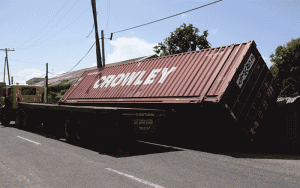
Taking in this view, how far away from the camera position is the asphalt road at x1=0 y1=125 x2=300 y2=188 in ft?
16.7

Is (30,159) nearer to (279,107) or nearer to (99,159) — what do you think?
(99,159)

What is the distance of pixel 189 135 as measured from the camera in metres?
10.4

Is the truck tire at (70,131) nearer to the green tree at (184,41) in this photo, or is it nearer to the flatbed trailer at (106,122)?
the flatbed trailer at (106,122)

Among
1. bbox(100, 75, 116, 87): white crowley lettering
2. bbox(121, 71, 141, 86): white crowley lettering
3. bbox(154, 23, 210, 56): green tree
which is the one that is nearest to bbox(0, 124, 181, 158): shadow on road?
bbox(121, 71, 141, 86): white crowley lettering

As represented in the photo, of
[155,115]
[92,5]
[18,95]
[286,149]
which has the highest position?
[92,5]

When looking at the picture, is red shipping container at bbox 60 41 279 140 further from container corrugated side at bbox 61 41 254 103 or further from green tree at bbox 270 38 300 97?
green tree at bbox 270 38 300 97

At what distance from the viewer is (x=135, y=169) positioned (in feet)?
20.0

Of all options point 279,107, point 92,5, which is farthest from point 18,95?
point 279,107

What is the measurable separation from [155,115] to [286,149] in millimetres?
5557

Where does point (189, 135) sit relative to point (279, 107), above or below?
below

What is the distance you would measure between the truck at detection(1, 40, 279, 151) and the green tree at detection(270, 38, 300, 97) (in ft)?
102

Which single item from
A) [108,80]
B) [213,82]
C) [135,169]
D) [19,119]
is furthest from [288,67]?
[135,169]

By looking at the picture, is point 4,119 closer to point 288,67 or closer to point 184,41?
point 184,41

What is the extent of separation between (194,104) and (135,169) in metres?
3.65
